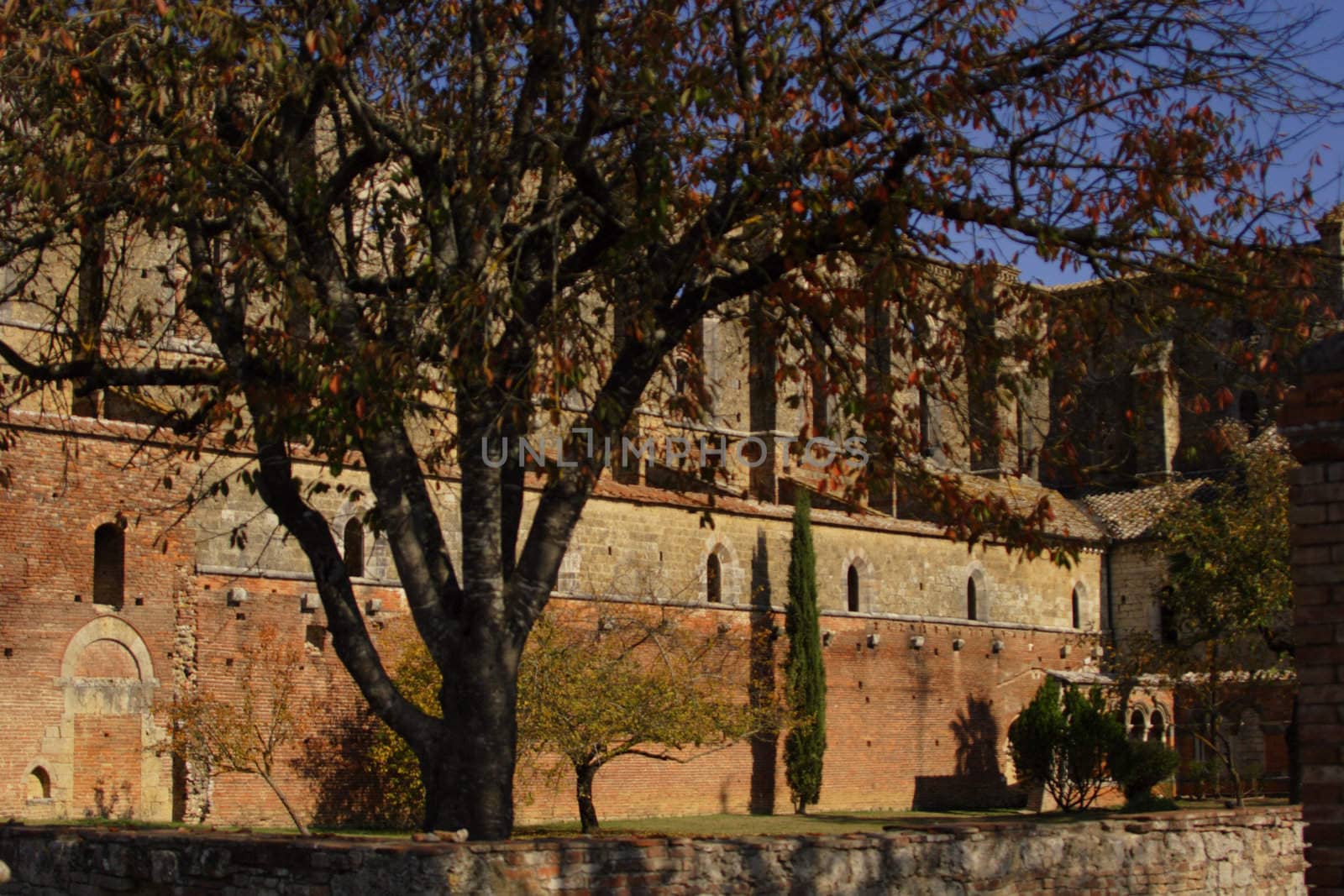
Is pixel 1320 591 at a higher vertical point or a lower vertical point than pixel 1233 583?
lower

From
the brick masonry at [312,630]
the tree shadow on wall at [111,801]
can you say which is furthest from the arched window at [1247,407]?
the tree shadow on wall at [111,801]

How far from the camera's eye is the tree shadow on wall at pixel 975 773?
1289 inches

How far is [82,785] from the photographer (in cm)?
2075

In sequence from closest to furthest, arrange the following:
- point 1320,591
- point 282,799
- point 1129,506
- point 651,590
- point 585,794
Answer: point 1320,591, point 282,799, point 585,794, point 651,590, point 1129,506

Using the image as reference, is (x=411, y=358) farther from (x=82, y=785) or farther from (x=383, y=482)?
(x=82, y=785)

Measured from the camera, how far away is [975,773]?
33531 mm

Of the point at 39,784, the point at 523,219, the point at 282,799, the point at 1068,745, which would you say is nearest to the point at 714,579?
the point at 1068,745

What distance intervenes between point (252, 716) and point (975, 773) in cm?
1622

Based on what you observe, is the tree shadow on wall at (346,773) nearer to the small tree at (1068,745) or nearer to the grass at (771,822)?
the grass at (771,822)

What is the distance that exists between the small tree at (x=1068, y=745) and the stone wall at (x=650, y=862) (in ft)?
62.5

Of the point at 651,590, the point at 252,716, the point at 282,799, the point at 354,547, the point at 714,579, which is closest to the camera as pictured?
the point at 282,799

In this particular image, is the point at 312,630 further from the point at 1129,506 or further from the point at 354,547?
the point at 1129,506

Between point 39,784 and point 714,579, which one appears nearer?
point 39,784

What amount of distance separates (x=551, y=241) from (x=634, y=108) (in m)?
0.97
